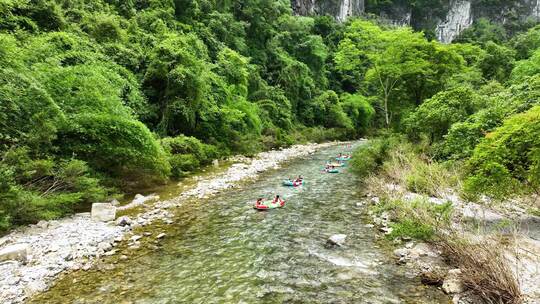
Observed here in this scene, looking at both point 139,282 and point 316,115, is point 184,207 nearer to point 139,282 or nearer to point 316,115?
point 139,282

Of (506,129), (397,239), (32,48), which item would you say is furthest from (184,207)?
(506,129)

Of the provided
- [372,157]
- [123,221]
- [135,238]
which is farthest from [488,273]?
[372,157]

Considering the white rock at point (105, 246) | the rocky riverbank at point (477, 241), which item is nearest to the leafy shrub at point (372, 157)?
the rocky riverbank at point (477, 241)

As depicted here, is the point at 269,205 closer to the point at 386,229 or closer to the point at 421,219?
the point at 386,229

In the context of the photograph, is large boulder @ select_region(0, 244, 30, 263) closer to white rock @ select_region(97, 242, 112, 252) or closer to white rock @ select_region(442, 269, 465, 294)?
white rock @ select_region(97, 242, 112, 252)

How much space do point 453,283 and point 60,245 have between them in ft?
27.3

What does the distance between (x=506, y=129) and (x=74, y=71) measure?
12.8 meters

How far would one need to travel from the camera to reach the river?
18.2ft

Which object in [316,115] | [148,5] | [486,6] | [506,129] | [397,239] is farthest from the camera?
[486,6]

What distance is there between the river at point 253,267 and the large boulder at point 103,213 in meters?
1.30

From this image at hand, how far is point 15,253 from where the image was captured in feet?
20.7

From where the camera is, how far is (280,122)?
31.3m

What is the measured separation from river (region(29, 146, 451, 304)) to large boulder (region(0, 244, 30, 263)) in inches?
43.4

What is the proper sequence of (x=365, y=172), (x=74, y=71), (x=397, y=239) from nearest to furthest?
(x=397, y=239), (x=74, y=71), (x=365, y=172)
